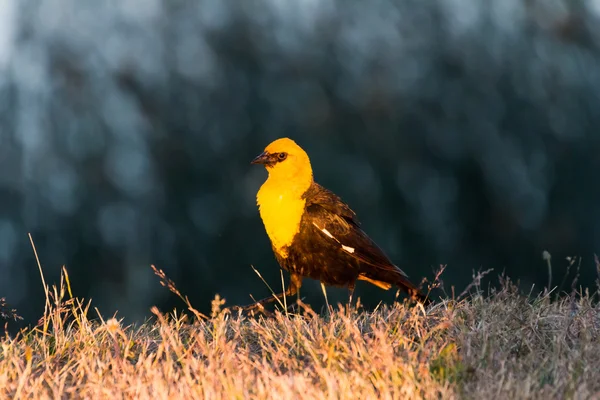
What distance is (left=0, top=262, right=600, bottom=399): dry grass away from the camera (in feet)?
10.6

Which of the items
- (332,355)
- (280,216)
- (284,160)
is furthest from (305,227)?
(332,355)

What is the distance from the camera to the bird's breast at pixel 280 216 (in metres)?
4.54

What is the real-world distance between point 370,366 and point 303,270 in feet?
4.42

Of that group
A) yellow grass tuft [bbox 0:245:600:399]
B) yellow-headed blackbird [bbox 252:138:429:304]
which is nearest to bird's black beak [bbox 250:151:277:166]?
yellow-headed blackbird [bbox 252:138:429:304]

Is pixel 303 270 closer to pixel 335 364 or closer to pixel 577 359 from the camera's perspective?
pixel 335 364

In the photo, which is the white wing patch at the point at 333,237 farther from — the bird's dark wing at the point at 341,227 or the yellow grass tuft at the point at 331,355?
the yellow grass tuft at the point at 331,355

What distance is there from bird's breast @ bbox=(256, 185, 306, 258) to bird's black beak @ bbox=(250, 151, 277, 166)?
16cm

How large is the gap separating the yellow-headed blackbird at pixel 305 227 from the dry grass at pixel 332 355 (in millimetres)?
306

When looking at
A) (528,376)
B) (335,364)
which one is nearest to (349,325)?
(335,364)

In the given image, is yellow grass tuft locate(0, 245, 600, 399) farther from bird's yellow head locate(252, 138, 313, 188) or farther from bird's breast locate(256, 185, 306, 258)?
bird's yellow head locate(252, 138, 313, 188)

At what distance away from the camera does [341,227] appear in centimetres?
470

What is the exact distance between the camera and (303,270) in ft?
15.3

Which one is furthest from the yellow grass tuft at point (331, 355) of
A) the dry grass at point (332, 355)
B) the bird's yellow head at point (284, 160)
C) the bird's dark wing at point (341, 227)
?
the bird's yellow head at point (284, 160)

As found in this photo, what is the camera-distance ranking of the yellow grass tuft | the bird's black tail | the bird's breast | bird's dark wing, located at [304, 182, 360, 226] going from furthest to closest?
1. the bird's black tail
2. bird's dark wing, located at [304, 182, 360, 226]
3. the bird's breast
4. the yellow grass tuft
